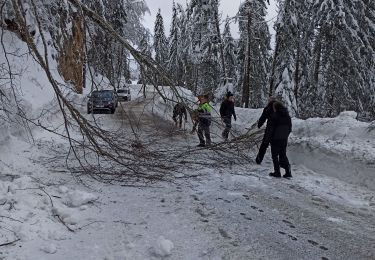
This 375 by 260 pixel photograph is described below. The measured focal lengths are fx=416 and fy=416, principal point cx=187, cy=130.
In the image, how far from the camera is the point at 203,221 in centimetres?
599

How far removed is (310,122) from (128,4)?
296 inches

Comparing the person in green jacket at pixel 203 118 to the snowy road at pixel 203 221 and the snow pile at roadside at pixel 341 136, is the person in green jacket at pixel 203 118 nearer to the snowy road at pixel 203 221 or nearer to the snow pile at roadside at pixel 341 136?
the snowy road at pixel 203 221

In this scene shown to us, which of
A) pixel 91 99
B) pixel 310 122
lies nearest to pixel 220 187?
pixel 91 99

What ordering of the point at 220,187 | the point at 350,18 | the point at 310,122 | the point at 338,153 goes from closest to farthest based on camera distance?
the point at 220,187, the point at 338,153, the point at 310,122, the point at 350,18

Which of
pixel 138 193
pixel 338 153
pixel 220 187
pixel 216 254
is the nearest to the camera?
pixel 216 254

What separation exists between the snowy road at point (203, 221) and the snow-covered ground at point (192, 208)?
0.01 metres

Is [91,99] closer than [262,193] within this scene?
Yes

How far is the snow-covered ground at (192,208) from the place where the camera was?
5.01 m

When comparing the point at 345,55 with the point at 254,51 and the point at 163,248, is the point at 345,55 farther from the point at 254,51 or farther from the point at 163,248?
the point at 163,248

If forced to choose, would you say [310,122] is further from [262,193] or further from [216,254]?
[216,254]

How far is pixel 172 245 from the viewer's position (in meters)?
4.98

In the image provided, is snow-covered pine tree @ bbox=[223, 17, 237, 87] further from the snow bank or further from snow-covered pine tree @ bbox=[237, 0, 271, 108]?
Result: the snow bank

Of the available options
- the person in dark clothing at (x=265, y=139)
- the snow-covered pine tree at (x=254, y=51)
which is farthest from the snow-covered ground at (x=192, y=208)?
the snow-covered pine tree at (x=254, y=51)

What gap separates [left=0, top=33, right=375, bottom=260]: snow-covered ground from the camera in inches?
197
